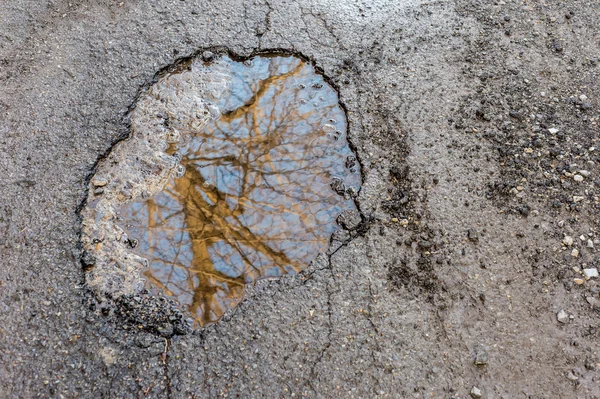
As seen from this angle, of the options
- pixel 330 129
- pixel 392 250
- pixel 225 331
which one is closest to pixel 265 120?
pixel 330 129

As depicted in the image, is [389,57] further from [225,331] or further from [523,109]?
[225,331]

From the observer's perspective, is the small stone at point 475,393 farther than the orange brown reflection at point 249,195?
No

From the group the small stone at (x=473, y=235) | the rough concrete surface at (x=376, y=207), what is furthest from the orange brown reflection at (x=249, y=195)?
the small stone at (x=473, y=235)

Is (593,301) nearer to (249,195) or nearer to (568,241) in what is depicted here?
(568,241)

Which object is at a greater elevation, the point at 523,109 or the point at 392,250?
the point at 523,109

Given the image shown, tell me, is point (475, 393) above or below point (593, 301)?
below

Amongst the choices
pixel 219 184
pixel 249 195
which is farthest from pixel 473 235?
pixel 219 184

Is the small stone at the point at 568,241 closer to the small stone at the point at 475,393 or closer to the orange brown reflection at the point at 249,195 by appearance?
the small stone at the point at 475,393
